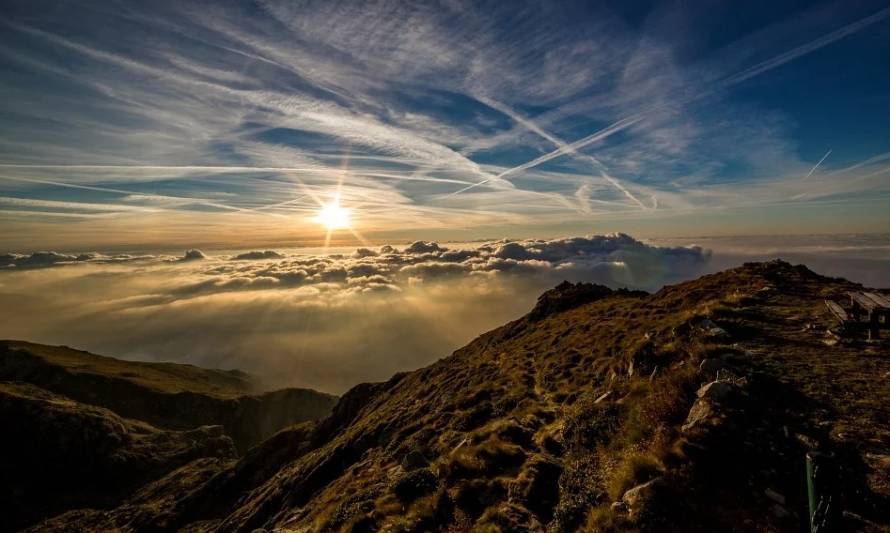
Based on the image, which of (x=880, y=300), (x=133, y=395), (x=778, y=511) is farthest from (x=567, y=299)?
(x=133, y=395)

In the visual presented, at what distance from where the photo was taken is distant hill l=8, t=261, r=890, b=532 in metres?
8.45

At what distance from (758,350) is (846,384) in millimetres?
3604

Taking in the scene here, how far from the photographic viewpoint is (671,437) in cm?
1052

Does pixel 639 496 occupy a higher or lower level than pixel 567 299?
higher

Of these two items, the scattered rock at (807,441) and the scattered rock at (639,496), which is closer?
the scattered rock at (639,496)

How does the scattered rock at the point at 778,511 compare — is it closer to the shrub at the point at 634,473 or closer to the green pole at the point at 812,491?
the green pole at the point at 812,491

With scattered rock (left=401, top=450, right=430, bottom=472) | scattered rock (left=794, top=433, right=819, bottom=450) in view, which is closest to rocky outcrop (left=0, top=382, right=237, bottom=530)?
scattered rock (left=401, top=450, right=430, bottom=472)

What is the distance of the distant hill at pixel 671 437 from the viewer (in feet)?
27.7

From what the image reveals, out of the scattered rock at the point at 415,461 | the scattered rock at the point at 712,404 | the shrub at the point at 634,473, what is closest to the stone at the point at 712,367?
the scattered rock at the point at 712,404

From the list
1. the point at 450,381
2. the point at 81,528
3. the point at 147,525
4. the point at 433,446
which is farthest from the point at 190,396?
the point at 433,446

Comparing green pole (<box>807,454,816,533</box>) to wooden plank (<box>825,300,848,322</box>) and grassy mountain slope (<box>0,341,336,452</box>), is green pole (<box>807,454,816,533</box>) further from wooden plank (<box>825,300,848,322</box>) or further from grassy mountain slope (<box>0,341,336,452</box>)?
grassy mountain slope (<box>0,341,336,452</box>)

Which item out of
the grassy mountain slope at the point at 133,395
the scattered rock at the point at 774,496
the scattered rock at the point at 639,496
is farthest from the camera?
the grassy mountain slope at the point at 133,395

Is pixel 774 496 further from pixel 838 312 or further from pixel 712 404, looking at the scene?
pixel 838 312

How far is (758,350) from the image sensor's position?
15.3 metres
